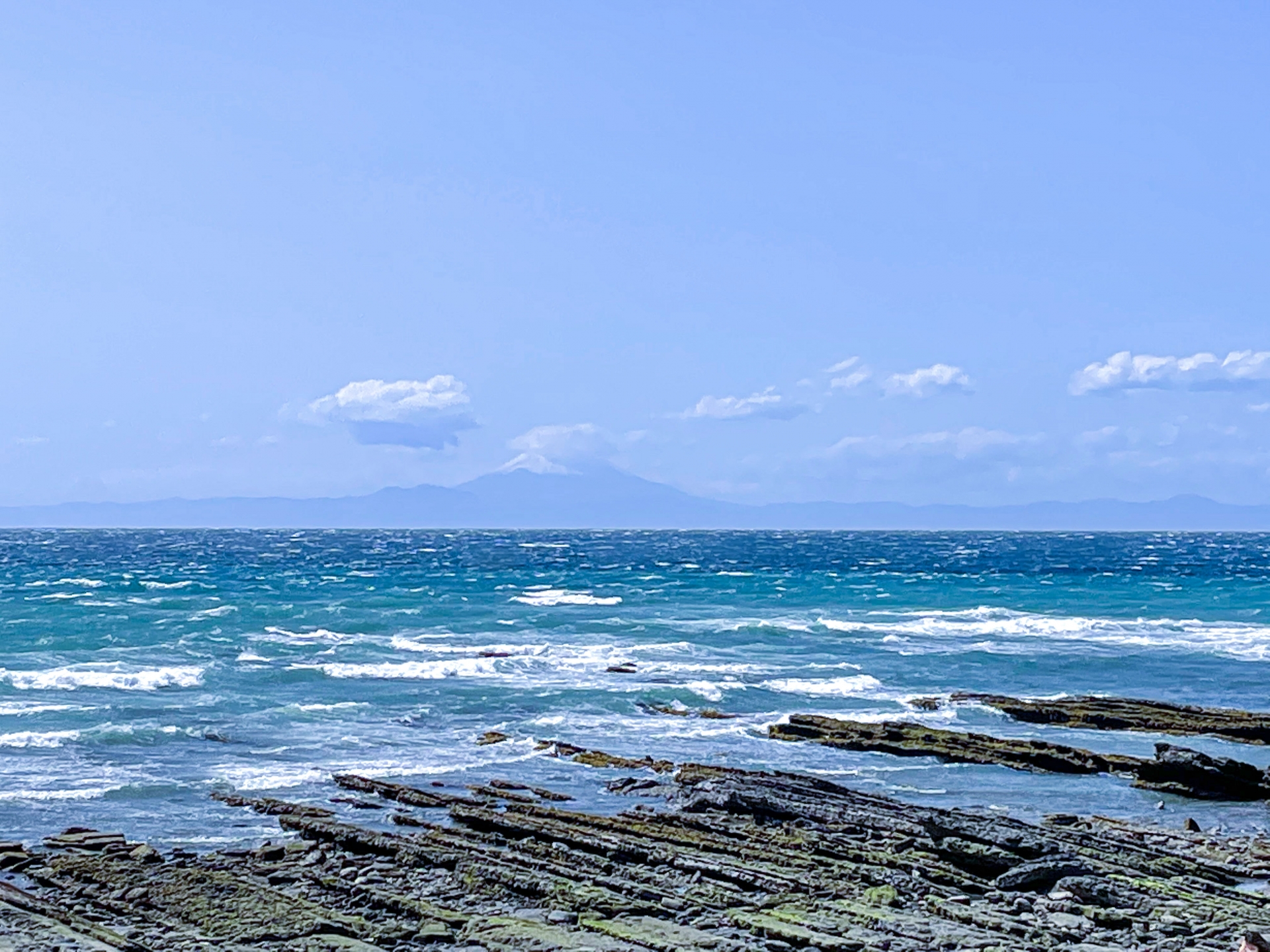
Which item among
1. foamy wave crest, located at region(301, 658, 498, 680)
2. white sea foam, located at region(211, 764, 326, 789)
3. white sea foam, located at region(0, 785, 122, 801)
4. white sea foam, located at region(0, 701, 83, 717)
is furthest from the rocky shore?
foamy wave crest, located at region(301, 658, 498, 680)

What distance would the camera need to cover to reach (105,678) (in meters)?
46.4

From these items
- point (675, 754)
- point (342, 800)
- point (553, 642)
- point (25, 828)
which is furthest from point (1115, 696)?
point (25, 828)

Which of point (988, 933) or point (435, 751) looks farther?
point (435, 751)

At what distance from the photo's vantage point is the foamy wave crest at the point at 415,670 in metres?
48.2

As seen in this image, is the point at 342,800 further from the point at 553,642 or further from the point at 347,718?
the point at 553,642

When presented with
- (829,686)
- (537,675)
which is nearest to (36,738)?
(537,675)

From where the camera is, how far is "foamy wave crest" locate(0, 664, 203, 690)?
44.4 m

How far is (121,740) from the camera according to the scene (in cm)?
3475

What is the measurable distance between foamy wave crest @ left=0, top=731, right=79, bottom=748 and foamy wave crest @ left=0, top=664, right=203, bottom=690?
8707mm

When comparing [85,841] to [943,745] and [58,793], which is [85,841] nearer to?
[58,793]

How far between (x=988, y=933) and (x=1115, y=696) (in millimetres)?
29249

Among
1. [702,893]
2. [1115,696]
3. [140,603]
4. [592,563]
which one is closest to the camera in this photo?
[702,893]

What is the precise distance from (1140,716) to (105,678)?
34.4 m

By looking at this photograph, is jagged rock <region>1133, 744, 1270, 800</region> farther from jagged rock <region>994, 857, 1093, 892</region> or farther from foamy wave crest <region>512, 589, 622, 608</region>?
foamy wave crest <region>512, 589, 622, 608</region>
